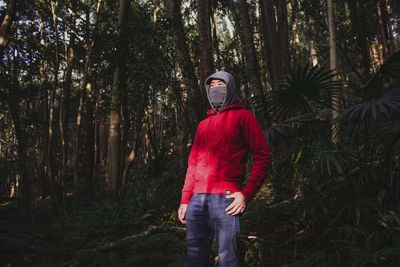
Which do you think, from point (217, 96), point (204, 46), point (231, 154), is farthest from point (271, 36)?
point (231, 154)

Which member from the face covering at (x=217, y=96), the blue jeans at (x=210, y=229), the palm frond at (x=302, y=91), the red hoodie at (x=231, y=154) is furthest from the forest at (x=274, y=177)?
the face covering at (x=217, y=96)

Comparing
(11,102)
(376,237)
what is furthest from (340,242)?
(11,102)

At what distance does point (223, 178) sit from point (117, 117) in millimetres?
7007

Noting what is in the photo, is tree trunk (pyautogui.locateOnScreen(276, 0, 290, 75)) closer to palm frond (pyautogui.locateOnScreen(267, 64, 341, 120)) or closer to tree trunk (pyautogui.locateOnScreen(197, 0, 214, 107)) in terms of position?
tree trunk (pyautogui.locateOnScreen(197, 0, 214, 107))

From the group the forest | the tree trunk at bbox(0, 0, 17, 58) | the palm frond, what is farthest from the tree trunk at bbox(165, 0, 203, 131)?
the tree trunk at bbox(0, 0, 17, 58)

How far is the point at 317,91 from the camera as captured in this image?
14.2 feet

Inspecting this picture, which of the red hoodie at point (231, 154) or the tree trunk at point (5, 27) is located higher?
the tree trunk at point (5, 27)

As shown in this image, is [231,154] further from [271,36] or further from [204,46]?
[271,36]

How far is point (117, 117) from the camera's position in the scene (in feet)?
30.3

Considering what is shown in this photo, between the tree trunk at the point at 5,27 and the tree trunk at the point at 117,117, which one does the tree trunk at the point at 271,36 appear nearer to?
the tree trunk at the point at 117,117

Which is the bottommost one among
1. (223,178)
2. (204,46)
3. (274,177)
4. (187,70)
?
(274,177)

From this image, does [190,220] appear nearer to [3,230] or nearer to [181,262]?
[3,230]

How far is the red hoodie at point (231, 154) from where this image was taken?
2.57 meters

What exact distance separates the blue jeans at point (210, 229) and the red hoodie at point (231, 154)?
0.08m
